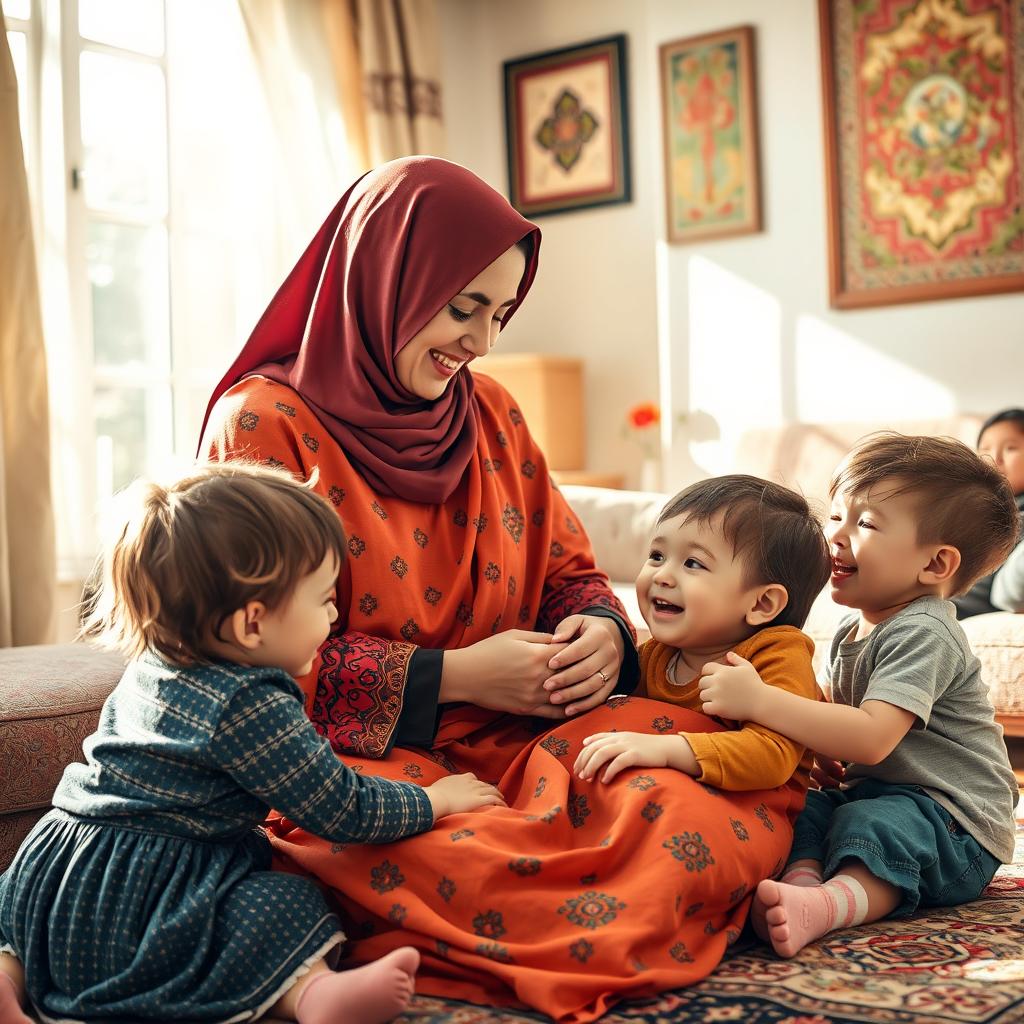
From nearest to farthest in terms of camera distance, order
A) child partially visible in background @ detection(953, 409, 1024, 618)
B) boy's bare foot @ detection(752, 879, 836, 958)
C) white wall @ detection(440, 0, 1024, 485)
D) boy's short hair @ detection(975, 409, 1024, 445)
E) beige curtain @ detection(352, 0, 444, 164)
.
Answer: boy's bare foot @ detection(752, 879, 836, 958)
child partially visible in background @ detection(953, 409, 1024, 618)
boy's short hair @ detection(975, 409, 1024, 445)
white wall @ detection(440, 0, 1024, 485)
beige curtain @ detection(352, 0, 444, 164)

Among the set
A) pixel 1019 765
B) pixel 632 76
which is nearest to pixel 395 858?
pixel 1019 765

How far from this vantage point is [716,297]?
511 centimetres

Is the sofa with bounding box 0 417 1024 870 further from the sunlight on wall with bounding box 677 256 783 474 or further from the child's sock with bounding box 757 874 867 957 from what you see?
the child's sock with bounding box 757 874 867 957

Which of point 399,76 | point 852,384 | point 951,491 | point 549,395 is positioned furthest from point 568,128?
point 951,491

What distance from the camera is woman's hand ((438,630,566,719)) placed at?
1.82 metres

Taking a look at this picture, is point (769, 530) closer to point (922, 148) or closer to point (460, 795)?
point (460, 795)

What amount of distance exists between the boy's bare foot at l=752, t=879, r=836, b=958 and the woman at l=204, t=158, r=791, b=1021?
0.04 meters

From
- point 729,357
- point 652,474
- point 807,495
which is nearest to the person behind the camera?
point 807,495

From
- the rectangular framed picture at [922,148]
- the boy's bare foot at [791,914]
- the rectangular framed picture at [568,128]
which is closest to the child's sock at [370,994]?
the boy's bare foot at [791,914]

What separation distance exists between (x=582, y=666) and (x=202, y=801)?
584 millimetres

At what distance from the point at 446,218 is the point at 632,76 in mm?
3882

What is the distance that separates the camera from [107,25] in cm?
450

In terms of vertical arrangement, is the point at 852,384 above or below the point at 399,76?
below

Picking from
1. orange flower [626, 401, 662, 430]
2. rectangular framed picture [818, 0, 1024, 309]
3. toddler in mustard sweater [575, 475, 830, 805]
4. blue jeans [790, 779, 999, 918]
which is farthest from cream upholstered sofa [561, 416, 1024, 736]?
toddler in mustard sweater [575, 475, 830, 805]
